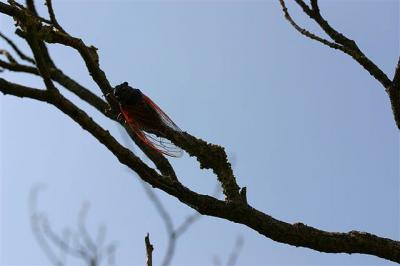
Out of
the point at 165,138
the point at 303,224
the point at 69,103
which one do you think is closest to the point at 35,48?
the point at 69,103

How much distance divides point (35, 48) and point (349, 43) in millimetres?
2039

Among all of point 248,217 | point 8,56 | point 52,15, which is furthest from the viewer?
point 8,56

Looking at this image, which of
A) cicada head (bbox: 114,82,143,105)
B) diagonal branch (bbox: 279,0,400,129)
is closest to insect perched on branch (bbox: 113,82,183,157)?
cicada head (bbox: 114,82,143,105)

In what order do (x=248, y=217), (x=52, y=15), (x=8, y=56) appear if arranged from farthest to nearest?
(x=8, y=56) → (x=52, y=15) → (x=248, y=217)

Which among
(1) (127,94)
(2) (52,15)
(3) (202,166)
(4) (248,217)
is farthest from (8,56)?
(4) (248,217)

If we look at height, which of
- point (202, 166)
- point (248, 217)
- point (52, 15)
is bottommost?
point (248, 217)

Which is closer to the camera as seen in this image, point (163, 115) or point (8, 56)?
point (163, 115)

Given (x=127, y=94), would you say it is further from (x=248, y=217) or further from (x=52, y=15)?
(x=248, y=217)

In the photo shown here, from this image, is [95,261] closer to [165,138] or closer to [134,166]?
[165,138]

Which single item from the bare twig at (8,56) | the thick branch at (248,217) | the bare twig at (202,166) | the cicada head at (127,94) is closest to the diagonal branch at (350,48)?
the bare twig at (202,166)

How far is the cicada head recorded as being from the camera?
2.92 m

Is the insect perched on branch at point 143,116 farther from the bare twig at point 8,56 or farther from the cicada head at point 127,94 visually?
the bare twig at point 8,56

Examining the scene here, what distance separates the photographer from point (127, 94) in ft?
9.58

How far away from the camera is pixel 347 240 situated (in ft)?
9.87
